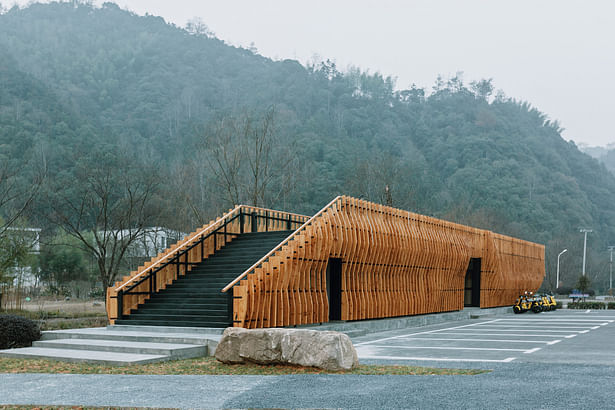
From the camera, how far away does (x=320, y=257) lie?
1642 cm

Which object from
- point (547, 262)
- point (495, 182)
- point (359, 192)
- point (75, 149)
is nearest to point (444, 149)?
point (495, 182)

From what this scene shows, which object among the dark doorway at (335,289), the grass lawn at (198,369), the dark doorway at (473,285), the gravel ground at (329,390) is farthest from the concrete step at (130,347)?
the dark doorway at (473,285)

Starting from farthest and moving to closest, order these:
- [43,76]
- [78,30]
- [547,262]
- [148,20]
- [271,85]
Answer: [148,20]
[78,30]
[271,85]
[43,76]
[547,262]

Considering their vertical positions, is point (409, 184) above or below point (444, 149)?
below

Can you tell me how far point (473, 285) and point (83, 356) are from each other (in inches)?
872

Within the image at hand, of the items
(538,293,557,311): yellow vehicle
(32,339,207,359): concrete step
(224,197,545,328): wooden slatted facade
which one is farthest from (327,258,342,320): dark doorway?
(538,293,557,311): yellow vehicle

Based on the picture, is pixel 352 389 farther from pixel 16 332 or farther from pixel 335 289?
pixel 335 289

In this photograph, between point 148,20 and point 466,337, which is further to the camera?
point 148,20

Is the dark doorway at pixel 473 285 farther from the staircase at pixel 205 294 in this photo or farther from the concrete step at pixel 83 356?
the concrete step at pixel 83 356

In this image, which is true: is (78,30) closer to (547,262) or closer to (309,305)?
(547,262)

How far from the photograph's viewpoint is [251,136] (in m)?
30.9

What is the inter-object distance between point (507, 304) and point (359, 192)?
707 inches

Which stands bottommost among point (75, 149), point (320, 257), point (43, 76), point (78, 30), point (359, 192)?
point (320, 257)

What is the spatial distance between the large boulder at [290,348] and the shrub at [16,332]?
5.21 meters
